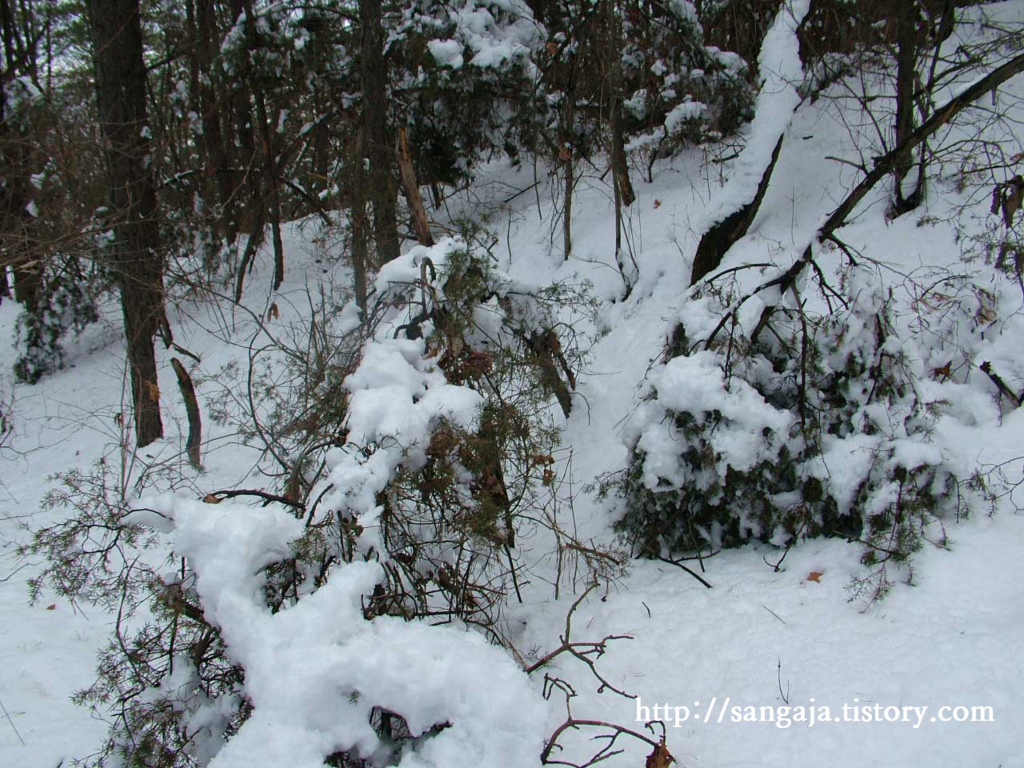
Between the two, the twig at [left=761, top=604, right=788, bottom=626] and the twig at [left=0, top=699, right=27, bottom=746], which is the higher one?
the twig at [left=761, top=604, right=788, bottom=626]

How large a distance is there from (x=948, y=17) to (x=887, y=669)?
748cm

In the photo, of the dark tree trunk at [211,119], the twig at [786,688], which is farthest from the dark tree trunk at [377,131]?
the twig at [786,688]

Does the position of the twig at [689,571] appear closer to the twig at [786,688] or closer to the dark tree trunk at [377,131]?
the twig at [786,688]

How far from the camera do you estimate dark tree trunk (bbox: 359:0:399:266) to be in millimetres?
7133

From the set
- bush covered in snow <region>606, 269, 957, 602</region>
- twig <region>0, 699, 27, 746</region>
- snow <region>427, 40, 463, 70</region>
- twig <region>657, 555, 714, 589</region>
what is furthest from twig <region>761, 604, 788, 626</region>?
→ snow <region>427, 40, 463, 70</region>

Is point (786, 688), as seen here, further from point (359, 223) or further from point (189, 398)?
point (189, 398)

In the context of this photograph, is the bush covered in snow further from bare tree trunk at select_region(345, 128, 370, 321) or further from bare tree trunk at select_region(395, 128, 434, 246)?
bare tree trunk at select_region(345, 128, 370, 321)

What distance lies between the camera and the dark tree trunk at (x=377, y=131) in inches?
281

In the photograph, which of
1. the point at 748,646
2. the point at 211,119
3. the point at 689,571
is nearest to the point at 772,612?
the point at 748,646

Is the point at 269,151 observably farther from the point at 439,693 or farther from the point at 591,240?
the point at 439,693

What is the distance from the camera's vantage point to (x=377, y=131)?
7.71m

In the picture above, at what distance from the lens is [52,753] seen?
10.0ft

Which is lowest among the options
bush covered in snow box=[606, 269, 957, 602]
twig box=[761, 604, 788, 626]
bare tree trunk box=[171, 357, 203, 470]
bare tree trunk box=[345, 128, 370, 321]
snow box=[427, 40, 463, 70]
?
bare tree trunk box=[171, 357, 203, 470]

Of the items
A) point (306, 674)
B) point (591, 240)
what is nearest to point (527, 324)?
point (306, 674)
